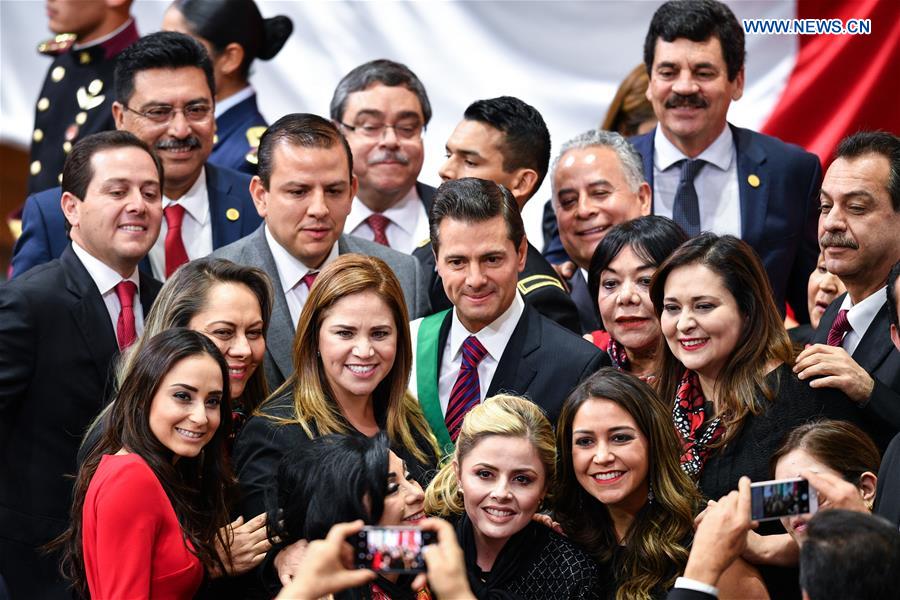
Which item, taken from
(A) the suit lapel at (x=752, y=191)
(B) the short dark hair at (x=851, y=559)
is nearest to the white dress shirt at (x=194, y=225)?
(A) the suit lapel at (x=752, y=191)

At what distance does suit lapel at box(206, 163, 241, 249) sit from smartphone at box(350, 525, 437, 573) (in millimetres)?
2498

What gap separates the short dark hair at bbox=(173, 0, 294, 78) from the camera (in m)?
6.86

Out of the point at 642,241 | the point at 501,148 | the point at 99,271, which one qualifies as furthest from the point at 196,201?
the point at 642,241

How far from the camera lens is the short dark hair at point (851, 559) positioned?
3301 mm

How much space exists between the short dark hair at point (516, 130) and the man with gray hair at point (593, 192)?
0.11m

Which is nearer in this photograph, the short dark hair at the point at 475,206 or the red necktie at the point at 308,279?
the short dark hair at the point at 475,206

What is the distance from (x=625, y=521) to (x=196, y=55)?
271 centimetres

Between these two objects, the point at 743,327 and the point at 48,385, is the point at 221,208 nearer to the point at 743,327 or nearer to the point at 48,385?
the point at 48,385

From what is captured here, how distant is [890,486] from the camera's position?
4094 millimetres

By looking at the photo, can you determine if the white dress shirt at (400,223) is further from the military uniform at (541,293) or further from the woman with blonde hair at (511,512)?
the woman with blonde hair at (511,512)

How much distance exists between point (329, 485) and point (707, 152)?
2707mm

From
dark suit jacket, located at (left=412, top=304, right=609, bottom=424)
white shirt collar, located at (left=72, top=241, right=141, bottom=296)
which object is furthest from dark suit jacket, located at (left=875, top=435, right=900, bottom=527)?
white shirt collar, located at (left=72, top=241, right=141, bottom=296)

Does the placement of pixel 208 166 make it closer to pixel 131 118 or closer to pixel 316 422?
pixel 131 118

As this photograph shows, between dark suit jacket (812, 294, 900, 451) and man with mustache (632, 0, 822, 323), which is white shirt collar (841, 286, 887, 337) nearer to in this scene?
dark suit jacket (812, 294, 900, 451)
